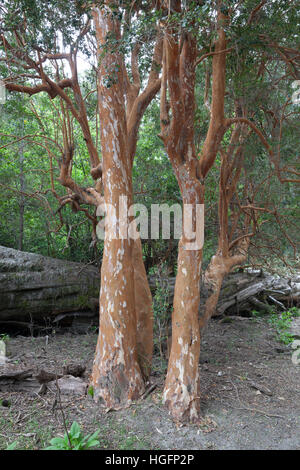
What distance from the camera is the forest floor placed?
11.3 ft

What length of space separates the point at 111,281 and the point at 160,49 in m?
3.68

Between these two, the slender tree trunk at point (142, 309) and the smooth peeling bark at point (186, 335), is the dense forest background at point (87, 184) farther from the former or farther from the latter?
the smooth peeling bark at point (186, 335)

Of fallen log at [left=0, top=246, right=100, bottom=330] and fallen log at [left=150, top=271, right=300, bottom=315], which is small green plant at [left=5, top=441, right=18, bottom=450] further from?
fallen log at [left=150, top=271, right=300, bottom=315]

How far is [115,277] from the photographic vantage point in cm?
412

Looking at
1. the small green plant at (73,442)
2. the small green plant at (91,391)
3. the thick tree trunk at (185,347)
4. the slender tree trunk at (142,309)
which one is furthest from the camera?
the slender tree trunk at (142,309)

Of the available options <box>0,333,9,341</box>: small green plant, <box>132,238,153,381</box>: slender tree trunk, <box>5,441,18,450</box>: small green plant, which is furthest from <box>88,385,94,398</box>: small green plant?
<box>0,333,9,341</box>: small green plant

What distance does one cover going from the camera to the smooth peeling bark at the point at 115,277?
4.06m

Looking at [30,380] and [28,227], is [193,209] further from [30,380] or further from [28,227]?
[28,227]

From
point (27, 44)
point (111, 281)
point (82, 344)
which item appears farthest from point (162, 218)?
point (27, 44)

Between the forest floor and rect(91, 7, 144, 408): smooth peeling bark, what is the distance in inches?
9.9

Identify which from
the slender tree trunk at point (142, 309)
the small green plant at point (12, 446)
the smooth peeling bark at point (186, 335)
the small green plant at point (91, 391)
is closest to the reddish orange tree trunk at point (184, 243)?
the smooth peeling bark at point (186, 335)

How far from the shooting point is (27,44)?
16.1 ft

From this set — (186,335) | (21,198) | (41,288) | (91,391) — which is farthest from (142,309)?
(21,198)

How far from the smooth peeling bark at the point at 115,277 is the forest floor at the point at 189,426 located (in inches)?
9.9
